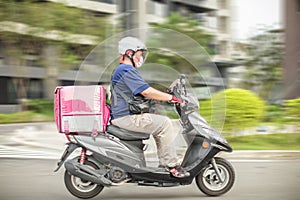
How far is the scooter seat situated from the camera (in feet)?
18.8

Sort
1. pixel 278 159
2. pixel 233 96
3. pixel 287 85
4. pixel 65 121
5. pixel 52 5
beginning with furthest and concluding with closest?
pixel 287 85 → pixel 52 5 → pixel 233 96 → pixel 278 159 → pixel 65 121

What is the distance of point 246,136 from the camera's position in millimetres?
12531

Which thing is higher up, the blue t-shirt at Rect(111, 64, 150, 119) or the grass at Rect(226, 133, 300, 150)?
the blue t-shirt at Rect(111, 64, 150, 119)

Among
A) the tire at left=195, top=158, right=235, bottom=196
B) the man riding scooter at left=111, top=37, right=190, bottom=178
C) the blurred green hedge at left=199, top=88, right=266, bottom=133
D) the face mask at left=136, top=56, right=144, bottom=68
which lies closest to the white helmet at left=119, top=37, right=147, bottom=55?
the man riding scooter at left=111, top=37, right=190, bottom=178

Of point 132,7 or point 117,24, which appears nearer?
point 132,7

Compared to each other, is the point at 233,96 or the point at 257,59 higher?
the point at 233,96

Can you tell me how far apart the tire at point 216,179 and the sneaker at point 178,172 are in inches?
9.7

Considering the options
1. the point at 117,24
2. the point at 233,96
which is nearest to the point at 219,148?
the point at 233,96

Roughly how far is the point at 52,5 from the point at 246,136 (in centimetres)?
1512

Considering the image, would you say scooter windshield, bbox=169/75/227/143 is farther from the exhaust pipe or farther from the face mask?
the exhaust pipe

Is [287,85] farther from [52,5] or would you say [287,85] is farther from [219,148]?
[219,148]

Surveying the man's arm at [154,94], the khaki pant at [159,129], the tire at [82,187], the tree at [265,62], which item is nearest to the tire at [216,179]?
the khaki pant at [159,129]

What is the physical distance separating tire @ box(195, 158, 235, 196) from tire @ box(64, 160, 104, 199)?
3.33 feet

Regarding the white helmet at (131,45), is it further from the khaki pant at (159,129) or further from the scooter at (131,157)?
the khaki pant at (159,129)
